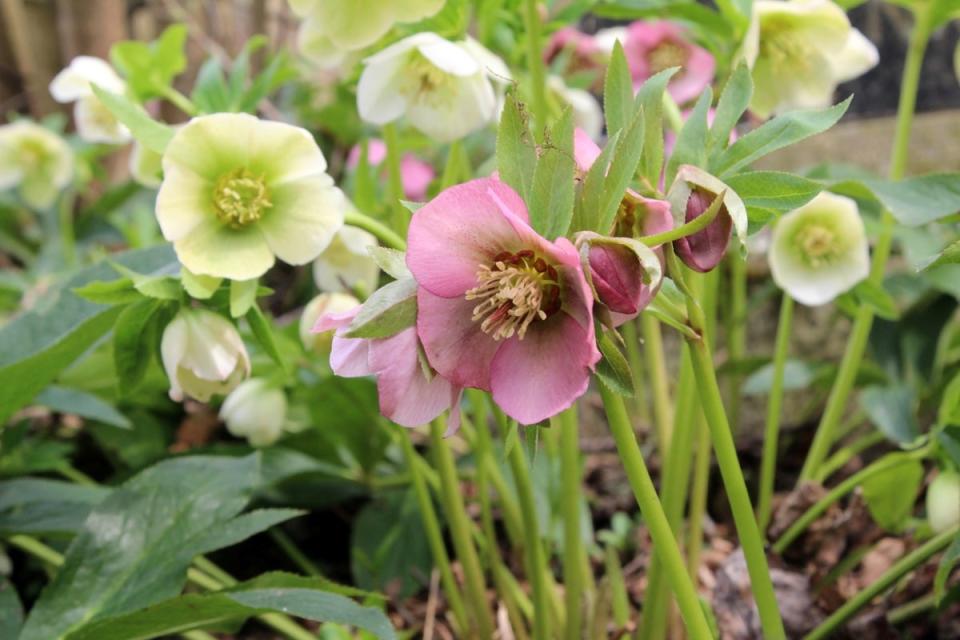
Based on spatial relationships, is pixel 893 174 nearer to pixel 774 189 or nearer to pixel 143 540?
pixel 774 189

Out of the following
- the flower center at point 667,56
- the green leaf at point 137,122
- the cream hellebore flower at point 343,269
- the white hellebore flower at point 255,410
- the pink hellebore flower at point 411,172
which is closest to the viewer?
the green leaf at point 137,122

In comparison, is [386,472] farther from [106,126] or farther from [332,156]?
[332,156]

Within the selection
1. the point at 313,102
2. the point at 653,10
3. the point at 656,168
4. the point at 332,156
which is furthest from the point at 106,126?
the point at 313,102

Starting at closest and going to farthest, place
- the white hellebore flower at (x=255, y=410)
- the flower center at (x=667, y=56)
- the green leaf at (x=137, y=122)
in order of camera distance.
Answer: the green leaf at (x=137, y=122), the white hellebore flower at (x=255, y=410), the flower center at (x=667, y=56)

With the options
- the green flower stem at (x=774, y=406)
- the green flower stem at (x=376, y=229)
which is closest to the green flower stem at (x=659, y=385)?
the green flower stem at (x=774, y=406)

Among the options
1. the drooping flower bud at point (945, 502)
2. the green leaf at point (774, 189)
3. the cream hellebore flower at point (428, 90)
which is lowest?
the drooping flower bud at point (945, 502)

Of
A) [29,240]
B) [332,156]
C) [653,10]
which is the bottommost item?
[29,240]

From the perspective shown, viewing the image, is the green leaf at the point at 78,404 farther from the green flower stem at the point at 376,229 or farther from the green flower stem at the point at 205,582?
the green flower stem at the point at 376,229

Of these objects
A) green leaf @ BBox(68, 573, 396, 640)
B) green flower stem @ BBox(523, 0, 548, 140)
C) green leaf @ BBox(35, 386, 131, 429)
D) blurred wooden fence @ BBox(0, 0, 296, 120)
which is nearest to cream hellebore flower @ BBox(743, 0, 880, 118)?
green flower stem @ BBox(523, 0, 548, 140)

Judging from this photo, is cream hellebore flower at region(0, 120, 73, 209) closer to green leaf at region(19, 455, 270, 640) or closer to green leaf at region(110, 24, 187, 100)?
green leaf at region(110, 24, 187, 100)
